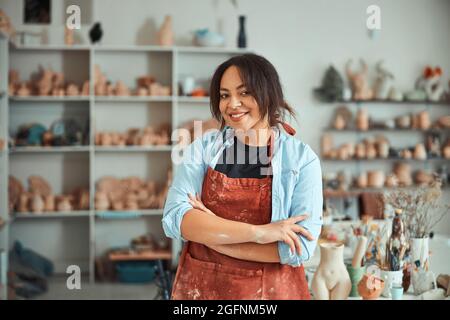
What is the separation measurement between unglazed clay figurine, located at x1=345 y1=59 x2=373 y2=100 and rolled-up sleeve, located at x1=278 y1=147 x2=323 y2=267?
407cm

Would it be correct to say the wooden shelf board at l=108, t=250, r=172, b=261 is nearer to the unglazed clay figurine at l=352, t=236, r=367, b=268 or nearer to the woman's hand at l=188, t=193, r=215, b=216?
the unglazed clay figurine at l=352, t=236, r=367, b=268

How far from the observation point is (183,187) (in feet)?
4.32

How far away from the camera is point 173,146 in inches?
193

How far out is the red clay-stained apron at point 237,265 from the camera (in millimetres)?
1282

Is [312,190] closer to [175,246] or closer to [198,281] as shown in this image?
[198,281]

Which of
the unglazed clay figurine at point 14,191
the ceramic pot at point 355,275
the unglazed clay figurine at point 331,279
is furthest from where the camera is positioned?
the unglazed clay figurine at point 14,191

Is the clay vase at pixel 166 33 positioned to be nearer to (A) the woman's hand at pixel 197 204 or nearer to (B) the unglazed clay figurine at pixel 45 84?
(B) the unglazed clay figurine at pixel 45 84

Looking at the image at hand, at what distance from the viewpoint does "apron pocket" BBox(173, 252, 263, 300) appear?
4.26ft

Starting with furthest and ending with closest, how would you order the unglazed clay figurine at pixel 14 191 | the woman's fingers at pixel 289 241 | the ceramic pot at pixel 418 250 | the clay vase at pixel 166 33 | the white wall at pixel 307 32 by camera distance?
the white wall at pixel 307 32 < the clay vase at pixel 166 33 < the unglazed clay figurine at pixel 14 191 < the ceramic pot at pixel 418 250 < the woman's fingers at pixel 289 241

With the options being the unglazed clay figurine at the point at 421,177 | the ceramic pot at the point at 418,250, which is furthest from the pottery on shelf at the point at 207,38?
the ceramic pot at the point at 418,250

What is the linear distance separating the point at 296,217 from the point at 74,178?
3.99m

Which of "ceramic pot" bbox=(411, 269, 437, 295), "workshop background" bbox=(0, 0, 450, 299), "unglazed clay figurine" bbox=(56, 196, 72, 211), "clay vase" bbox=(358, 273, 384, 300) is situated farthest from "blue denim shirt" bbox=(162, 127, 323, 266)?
"unglazed clay figurine" bbox=(56, 196, 72, 211)

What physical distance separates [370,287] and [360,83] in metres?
3.50
